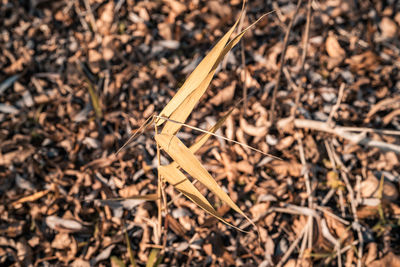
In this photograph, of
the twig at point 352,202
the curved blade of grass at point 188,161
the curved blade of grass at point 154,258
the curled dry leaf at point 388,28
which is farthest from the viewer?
the curled dry leaf at point 388,28

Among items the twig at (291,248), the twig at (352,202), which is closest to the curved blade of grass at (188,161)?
the twig at (291,248)

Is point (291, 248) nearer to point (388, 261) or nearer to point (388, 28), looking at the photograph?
point (388, 261)

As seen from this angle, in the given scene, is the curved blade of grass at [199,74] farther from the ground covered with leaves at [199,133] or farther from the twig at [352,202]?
the twig at [352,202]

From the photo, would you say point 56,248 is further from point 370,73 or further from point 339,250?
point 370,73

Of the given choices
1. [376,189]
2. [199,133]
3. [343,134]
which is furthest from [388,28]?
[199,133]

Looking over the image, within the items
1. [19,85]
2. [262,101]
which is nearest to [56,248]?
[19,85]

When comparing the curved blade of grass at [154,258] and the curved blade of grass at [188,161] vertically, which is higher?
the curved blade of grass at [188,161]
